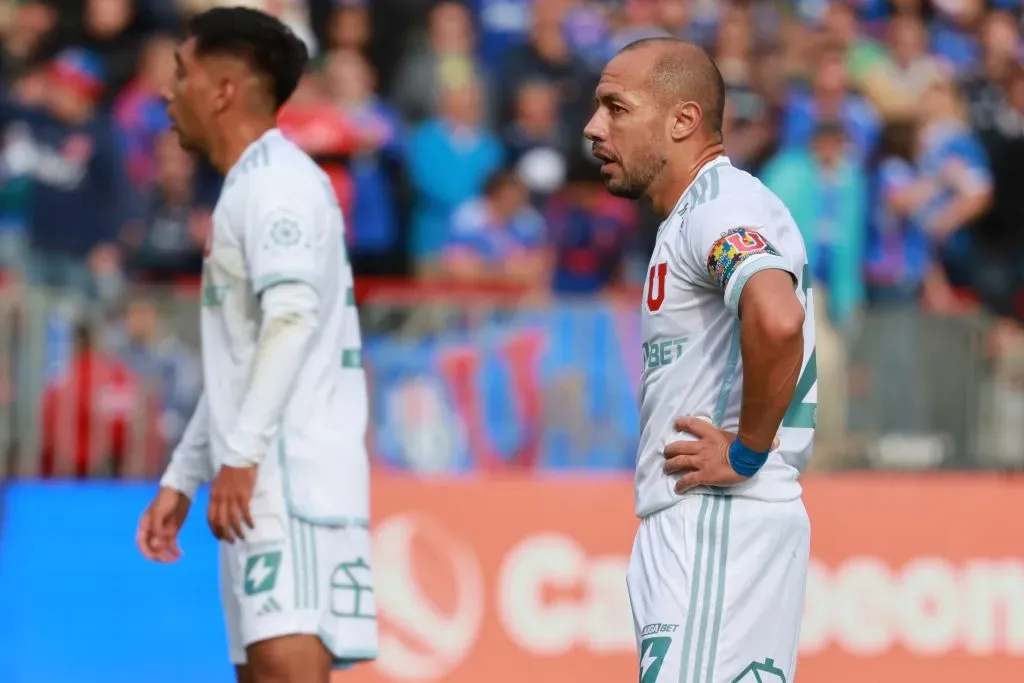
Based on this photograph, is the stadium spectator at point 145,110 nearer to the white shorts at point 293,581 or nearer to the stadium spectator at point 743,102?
the stadium spectator at point 743,102

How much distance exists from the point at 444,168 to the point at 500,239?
0.76m

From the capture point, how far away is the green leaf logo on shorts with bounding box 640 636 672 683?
460 centimetres

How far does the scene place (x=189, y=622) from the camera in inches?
342

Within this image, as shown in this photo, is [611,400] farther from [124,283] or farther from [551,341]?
[124,283]

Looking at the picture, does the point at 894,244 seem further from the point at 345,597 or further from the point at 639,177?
the point at 639,177

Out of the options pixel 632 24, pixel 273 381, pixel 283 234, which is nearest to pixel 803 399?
pixel 273 381

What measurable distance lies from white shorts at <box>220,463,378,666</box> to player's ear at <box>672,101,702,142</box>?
173 centimetres

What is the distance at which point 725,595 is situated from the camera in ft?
15.1

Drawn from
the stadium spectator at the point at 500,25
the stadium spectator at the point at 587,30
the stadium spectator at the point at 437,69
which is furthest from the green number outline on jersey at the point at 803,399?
the stadium spectator at the point at 587,30

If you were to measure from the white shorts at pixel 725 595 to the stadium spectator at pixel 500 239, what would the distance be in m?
7.41

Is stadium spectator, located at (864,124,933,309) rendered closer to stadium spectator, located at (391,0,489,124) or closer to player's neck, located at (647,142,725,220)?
stadium spectator, located at (391,0,489,124)

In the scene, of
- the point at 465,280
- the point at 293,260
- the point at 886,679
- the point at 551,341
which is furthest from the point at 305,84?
the point at 293,260

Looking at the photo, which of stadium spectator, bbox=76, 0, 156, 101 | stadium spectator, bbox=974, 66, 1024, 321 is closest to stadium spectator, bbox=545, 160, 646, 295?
stadium spectator, bbox=974, 66, 1024, 321

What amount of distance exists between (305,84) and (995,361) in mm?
5363
